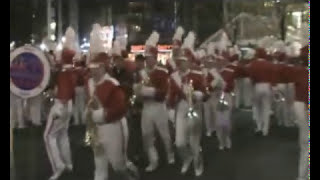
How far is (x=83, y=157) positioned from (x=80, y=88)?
43 cm

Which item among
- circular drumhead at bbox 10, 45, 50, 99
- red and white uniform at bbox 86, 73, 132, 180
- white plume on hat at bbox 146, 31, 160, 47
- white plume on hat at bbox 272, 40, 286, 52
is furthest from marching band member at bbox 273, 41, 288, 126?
circular drumhead at bbox 10, 45, 50, 99

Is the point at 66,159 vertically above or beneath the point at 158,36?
beneath

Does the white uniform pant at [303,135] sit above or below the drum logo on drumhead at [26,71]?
below

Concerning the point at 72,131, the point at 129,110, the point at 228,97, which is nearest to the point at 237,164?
the point at 228,97

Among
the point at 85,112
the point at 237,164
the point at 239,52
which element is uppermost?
the point at 239,52

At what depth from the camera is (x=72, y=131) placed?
16.3 feet

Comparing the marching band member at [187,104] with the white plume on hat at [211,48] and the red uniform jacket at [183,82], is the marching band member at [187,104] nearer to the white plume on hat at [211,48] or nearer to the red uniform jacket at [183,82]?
the red uniform jacket at [183,82]

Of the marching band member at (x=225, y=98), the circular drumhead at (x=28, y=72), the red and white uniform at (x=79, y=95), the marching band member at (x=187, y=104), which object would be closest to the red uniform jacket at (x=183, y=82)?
the marching band member at (x=187, y=104)

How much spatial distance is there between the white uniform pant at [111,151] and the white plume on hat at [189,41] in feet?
1.94

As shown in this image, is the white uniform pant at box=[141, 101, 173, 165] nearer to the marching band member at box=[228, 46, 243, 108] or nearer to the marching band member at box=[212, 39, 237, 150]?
the marching band member at box=[212, 39, 237, 150]

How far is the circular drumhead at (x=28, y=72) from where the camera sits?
4.88 m

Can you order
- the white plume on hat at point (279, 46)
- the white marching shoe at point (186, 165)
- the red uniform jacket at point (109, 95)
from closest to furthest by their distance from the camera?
1. the red uniform jacket at point (109, 95)
2. the white plume on hat at point (279, 46)
3. the white marching shoe at point (186, 165)

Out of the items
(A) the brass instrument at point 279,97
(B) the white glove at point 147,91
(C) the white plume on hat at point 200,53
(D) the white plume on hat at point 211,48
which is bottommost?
(A) the brass instrument at point 279,97

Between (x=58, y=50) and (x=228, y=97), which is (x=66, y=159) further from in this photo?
(x=228, y=97)
